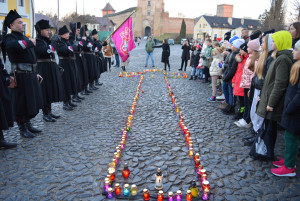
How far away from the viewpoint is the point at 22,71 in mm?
5000

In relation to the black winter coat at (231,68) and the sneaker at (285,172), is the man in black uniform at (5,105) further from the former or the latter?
the black winter coat at (231,68)

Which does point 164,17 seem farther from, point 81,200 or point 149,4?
point 81,200

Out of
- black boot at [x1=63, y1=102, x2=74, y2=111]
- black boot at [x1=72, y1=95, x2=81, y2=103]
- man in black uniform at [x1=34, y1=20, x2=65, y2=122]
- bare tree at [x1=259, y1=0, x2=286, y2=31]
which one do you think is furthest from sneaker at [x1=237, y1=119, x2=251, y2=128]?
bare tree at [x1=259, y1=0, x2=286, y2=31]

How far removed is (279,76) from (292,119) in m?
0.71

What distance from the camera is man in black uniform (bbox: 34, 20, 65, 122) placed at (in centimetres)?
570

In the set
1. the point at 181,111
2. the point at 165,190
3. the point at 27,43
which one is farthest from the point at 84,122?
the point at 165,190

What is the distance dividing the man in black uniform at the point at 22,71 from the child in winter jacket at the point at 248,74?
474cm

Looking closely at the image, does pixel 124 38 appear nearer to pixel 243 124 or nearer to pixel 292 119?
pixel 243 124

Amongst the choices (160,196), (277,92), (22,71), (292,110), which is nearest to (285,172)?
(292,110)

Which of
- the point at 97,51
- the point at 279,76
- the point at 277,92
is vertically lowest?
the point at 277,92

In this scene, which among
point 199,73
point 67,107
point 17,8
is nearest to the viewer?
point 67,107

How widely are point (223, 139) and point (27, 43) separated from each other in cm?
449

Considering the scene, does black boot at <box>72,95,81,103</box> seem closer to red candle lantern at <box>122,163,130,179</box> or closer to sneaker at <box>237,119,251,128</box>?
red candle lantern at <box>122,163,130,179</box>

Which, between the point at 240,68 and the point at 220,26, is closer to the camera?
the point at 240,68
